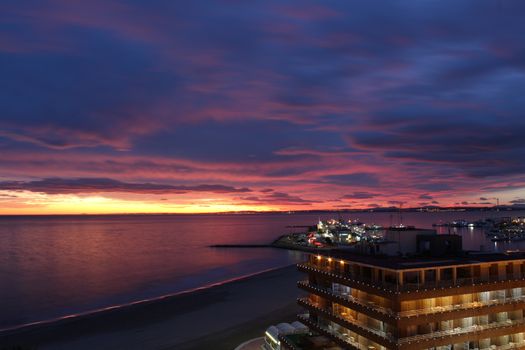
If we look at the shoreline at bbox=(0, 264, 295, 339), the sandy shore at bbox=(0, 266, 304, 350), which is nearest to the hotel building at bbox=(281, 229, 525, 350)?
the sandy shore at bbox=(0, 266, 304, 350)

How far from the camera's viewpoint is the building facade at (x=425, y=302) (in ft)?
109

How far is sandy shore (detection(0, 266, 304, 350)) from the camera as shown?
2388 inches

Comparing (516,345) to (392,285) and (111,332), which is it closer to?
(392,285)

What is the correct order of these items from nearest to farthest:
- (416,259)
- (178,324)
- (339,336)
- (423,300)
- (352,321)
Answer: (423,300), (352,321), (416,259), (339,336), (178,324)

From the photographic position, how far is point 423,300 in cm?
3412

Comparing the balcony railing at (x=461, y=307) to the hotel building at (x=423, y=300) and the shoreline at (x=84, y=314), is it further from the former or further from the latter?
the shoreline at (x=84, y=314)

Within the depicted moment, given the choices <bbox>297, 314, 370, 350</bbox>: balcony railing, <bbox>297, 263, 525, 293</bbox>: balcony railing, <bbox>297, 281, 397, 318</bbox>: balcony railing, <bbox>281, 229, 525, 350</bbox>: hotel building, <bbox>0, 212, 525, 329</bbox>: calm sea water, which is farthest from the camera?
<bbox>0, 212, 525, 329</bbox>: calm sea water

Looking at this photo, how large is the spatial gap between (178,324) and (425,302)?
46610 millimetres

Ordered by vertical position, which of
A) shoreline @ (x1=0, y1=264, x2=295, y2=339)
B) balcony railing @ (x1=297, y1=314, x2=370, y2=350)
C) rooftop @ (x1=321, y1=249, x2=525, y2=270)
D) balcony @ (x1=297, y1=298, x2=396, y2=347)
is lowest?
shoreline @ (x1=0, y1=264, x2=295, y2=339)

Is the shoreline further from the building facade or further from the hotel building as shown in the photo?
the building facade

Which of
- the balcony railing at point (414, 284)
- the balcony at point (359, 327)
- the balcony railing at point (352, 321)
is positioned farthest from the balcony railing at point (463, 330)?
the balcony railing at point (414, 284)

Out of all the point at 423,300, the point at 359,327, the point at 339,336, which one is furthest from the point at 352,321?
the point at 423,300

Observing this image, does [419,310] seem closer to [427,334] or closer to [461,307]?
[427,334]

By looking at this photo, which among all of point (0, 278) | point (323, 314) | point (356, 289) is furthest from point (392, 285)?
point (0, 278)
